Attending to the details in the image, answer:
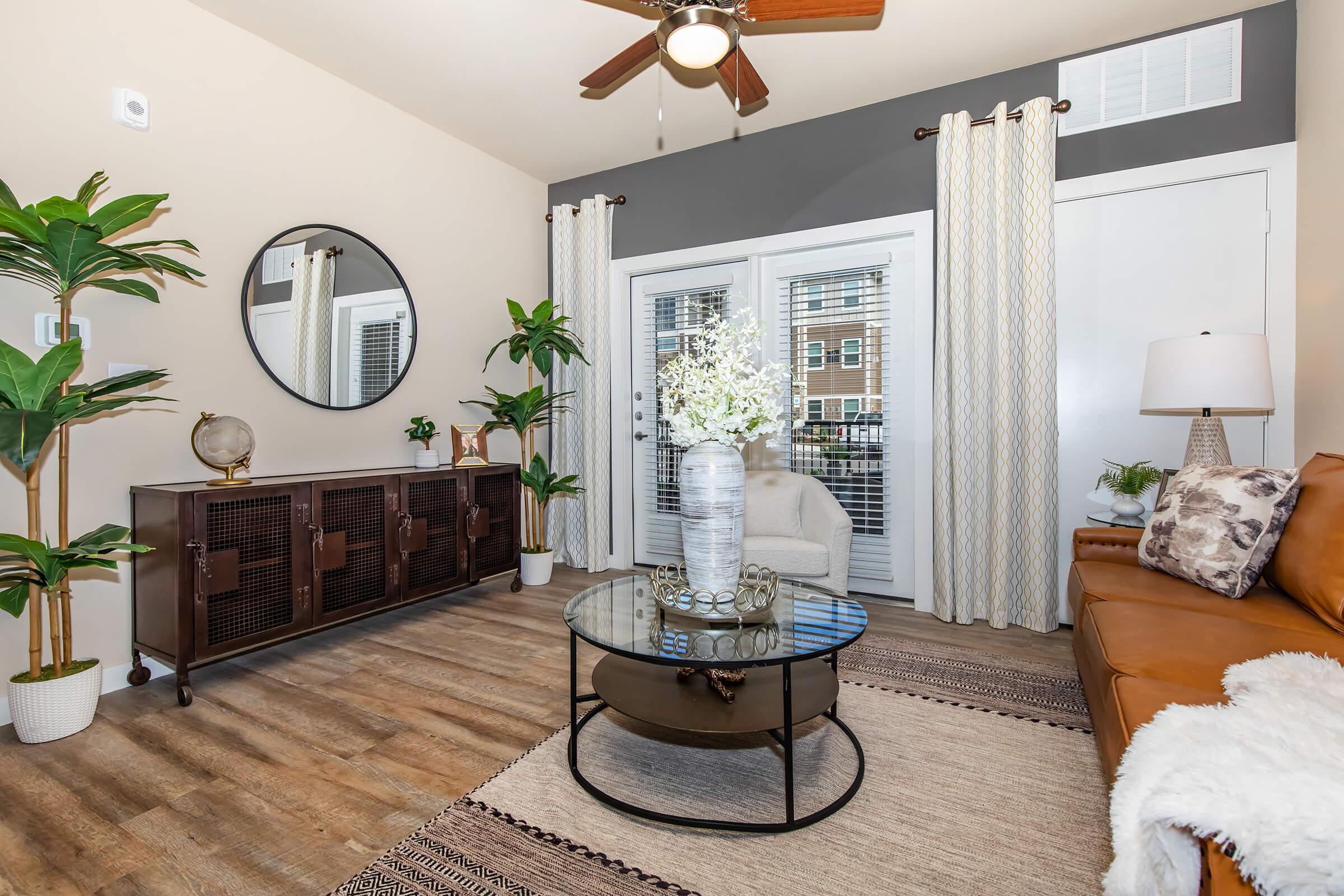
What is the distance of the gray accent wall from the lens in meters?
2.79

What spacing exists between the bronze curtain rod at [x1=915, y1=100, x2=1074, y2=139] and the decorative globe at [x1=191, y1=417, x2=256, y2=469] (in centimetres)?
357

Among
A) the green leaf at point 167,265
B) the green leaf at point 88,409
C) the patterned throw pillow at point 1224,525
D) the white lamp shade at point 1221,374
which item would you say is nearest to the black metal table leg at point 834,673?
the patterned throw pillow at point 1224,525

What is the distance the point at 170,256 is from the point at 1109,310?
423 centimetres

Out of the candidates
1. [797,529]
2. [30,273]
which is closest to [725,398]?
[797,529]

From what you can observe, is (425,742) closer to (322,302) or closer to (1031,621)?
(322,302)

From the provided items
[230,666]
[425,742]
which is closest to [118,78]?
[230,666]

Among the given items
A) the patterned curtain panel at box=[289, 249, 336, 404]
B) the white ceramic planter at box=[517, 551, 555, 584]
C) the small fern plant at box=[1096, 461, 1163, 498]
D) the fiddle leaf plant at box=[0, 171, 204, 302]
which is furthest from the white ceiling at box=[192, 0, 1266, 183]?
the white ceramic planter at box=[517, 551, 555, 584]

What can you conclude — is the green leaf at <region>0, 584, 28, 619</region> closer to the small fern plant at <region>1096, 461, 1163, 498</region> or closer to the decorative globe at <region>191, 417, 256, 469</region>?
the decorative globe at <region>191, 417, 256, 469</region>

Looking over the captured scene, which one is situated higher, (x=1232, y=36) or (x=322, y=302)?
(x=1232, y=36)

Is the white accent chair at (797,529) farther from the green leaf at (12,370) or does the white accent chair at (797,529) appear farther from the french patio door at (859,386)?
the green leaf at (12,370)

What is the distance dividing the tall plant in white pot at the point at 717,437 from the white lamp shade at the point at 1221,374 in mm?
1731

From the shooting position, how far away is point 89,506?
2400 millimetres

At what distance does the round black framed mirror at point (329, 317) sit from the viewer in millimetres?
2982

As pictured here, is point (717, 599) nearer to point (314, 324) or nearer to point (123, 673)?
point (123, 673)
